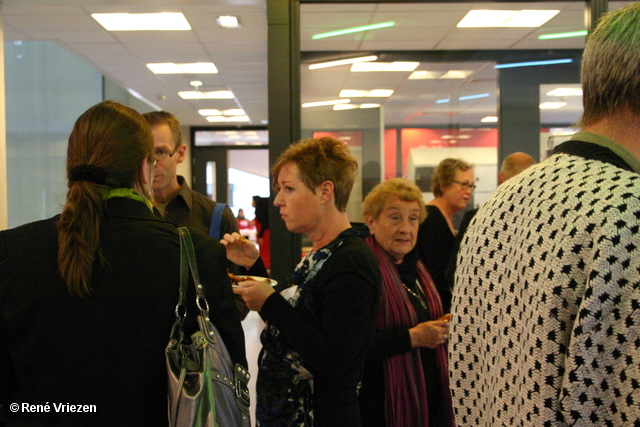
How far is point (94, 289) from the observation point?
43.1 inches

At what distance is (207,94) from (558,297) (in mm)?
8964

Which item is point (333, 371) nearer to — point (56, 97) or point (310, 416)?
point (310, 416)

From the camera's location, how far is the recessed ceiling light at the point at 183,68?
693 centimetres

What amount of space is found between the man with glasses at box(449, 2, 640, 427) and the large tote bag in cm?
48

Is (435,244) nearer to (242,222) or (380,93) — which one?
(380,93)

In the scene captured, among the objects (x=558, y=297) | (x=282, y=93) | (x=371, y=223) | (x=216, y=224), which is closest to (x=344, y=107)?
(x=282, y=93)

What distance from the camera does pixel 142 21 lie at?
16.7ft

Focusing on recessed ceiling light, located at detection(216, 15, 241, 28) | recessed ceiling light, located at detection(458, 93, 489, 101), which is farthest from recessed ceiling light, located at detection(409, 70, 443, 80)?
recessed ceiling light, located at detection(216, 15, 241, 28)

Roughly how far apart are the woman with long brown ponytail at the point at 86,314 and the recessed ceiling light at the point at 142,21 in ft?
13.9

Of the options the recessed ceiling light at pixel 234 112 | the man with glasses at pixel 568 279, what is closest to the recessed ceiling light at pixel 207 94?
the recessed ceiling light at pixel 234 112

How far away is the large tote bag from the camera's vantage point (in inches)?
41.6

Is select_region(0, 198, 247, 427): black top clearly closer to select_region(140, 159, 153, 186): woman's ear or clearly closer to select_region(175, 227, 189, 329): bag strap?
select_region(175, 227, 189, 329): bag strap

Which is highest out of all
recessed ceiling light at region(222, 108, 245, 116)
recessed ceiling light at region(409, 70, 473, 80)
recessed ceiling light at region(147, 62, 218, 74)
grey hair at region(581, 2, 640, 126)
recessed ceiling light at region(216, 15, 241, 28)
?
recessed ceiling light at region(222, 108, 245, 116)

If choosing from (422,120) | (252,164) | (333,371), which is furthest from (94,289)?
(252,164)
